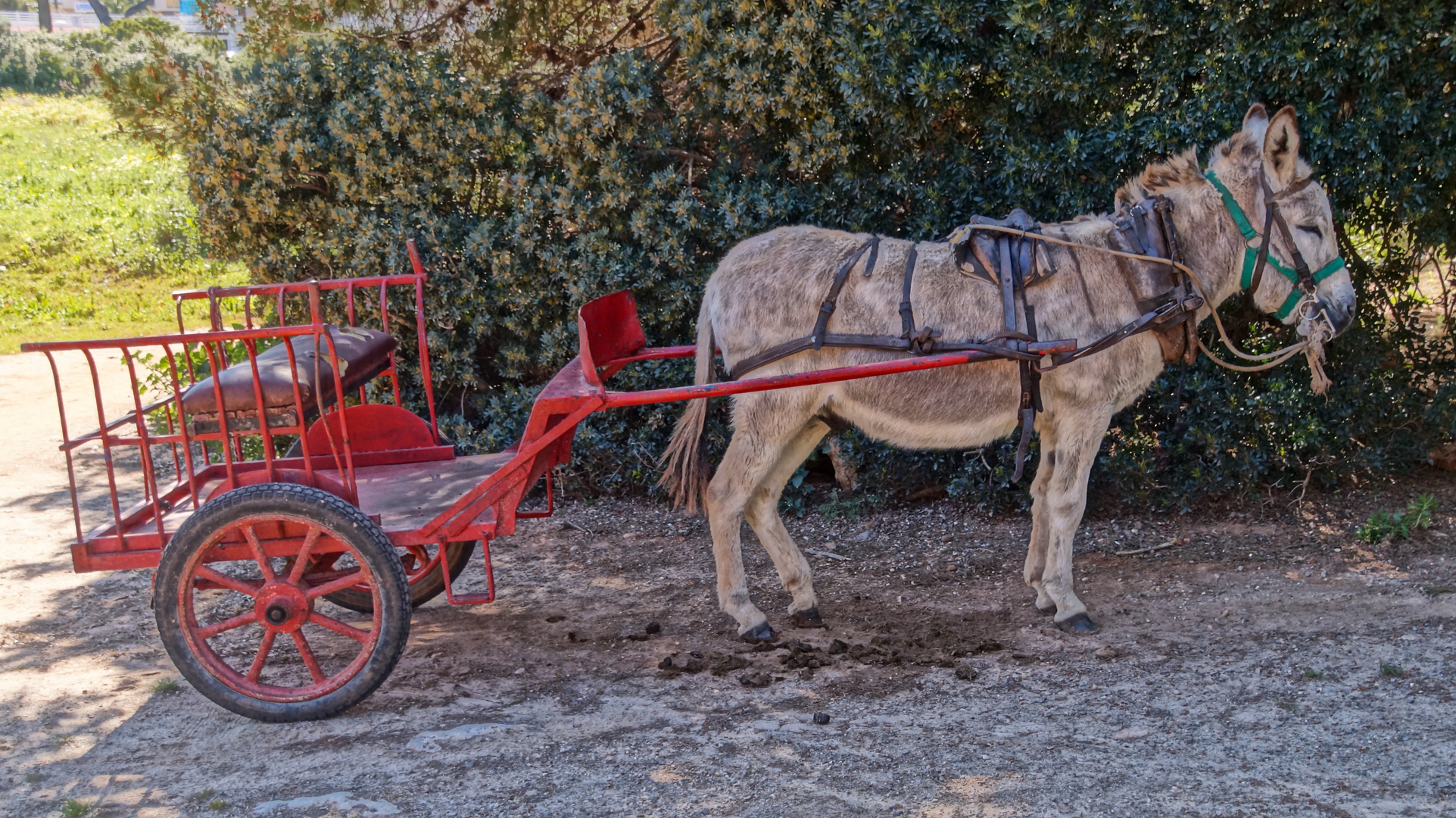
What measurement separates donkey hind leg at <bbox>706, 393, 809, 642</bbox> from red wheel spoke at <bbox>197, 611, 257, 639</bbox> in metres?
2.00

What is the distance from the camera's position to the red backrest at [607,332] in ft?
14.2

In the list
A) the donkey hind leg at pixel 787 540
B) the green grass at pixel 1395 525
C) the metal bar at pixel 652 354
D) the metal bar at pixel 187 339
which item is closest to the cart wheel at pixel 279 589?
the metal bar at pixel 187 339

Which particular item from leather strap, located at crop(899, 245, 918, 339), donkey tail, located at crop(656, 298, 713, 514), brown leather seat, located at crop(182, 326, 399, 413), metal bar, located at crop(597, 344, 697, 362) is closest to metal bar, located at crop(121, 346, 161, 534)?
brown leather seat, located at crop(182, 326, 399, 413)

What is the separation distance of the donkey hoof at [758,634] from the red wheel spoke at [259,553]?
2085mm

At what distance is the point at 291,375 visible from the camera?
416 centimetres

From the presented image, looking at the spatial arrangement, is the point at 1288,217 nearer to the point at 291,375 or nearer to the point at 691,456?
the point at 691,456

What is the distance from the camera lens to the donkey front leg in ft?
15.8

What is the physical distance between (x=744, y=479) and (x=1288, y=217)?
8.68 ft

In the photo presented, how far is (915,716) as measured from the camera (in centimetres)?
412

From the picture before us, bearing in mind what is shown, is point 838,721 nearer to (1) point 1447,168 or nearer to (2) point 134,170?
(1) point 1447,168

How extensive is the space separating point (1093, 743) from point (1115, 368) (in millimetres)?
1702

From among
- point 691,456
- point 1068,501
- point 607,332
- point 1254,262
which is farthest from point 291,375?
point 1254,262

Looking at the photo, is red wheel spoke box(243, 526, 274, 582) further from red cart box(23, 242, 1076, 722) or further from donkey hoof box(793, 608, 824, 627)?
donkey hoof box(793, 608, 824, 627)

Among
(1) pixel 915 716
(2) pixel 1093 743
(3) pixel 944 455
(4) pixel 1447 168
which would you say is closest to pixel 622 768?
(1) pixel 915 716
